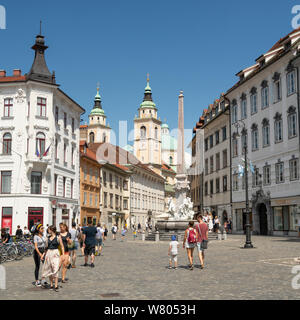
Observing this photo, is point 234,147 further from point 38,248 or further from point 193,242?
point 38,248

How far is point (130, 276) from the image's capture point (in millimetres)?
13125

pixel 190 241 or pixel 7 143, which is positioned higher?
pixel 7 143

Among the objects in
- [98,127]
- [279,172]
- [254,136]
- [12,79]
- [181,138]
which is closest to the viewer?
[181,138]

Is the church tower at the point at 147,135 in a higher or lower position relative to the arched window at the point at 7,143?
higher

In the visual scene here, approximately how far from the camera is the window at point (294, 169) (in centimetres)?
3384

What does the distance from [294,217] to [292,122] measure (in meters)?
7.44

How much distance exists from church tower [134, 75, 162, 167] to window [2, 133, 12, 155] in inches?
3312

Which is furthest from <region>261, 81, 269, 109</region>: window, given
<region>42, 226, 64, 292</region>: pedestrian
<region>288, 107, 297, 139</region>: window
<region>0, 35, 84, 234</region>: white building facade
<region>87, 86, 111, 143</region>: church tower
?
<region>87, 86, 111, 143</region>: church tower

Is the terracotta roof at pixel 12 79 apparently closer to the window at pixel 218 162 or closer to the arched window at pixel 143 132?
the window at pixel 218 162

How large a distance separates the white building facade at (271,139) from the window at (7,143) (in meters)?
20.5

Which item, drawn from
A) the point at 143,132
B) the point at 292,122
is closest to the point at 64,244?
the point at 292,122

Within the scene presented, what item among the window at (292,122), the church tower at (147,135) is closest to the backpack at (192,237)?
the window at (292,122)

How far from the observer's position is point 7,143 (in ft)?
130
